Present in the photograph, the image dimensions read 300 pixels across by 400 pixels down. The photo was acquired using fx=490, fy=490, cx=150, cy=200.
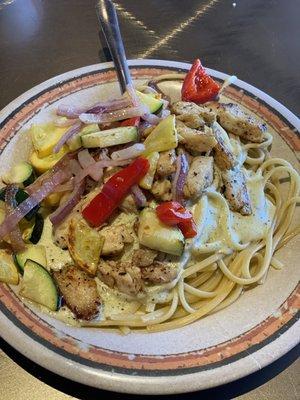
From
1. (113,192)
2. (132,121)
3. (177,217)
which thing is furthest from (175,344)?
(132,121)

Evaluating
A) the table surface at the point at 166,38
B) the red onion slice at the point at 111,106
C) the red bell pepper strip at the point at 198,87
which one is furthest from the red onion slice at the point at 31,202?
the table surface at the point at 166,38

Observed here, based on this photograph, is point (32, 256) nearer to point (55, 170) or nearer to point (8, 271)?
point (8, 271)

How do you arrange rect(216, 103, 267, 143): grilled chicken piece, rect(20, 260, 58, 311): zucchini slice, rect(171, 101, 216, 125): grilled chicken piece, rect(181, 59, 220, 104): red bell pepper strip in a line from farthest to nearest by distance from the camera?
1. rect(181, 59, 220, 104): red bell pepper strip
2. rect(216, 103, 267, 143): grilled chicken piece
3. rect(171, 101, 216, 125): grilled chicken piece
4. rect(20, 260, 58, 311): zucchini slice

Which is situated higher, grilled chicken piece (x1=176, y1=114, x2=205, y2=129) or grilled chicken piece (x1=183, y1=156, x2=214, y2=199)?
grilled chicken piece (x1=176, y1=114, x2=205, y2=129)

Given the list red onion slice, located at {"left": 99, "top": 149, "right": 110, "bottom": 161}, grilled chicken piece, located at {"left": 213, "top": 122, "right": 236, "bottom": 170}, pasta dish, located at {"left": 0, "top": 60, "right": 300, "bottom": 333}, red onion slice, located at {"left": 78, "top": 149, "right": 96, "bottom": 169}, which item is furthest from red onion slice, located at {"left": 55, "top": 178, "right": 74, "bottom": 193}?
grilled chicken piece, located at {"left": 213, "top": 122, "right": 236, "bottom": 170}

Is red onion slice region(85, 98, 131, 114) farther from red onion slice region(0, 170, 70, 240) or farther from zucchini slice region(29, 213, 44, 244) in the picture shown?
zucchini slice region(29, 213, 44, 244)
